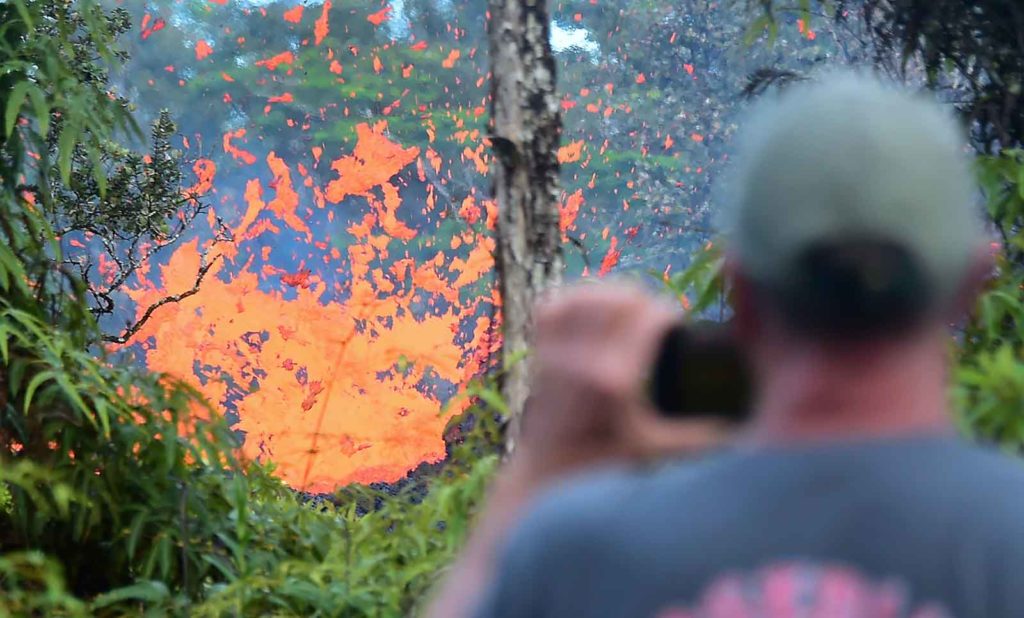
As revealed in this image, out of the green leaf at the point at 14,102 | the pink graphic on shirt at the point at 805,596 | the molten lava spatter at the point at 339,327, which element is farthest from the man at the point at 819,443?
the molten lava spatter at the point at 339,327

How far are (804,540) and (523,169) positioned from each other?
2.37 m

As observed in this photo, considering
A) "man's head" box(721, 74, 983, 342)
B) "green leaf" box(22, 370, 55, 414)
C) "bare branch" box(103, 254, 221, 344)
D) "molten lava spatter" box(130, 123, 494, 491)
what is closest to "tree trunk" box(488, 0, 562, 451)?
"green leaf" box(22, 370, 55, 414)

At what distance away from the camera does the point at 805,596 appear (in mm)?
749

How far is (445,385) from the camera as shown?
15.6 metres

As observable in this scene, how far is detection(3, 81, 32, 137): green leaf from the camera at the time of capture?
3.11 m

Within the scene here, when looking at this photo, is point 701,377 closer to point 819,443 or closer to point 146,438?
point 819,443

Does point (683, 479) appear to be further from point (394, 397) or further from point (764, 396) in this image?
point (394, 397)

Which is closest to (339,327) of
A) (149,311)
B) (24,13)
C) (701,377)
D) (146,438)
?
(149,311)

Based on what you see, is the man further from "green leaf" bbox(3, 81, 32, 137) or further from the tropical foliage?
"green leaf" bbox(3, 81, 32, 137)

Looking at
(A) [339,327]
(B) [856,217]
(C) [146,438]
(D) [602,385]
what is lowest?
(A) [339,327]

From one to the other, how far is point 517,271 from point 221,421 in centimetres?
76

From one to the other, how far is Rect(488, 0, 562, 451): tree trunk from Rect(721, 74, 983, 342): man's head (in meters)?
2.21

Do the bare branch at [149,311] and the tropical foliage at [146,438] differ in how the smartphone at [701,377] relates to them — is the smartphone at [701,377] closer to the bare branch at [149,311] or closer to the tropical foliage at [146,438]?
the tropical foliage at [146,438]

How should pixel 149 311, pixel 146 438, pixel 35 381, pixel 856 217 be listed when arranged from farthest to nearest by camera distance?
pixel 149 311 < pixel 146 438 < pixel 35 381 < pixel 856 217
